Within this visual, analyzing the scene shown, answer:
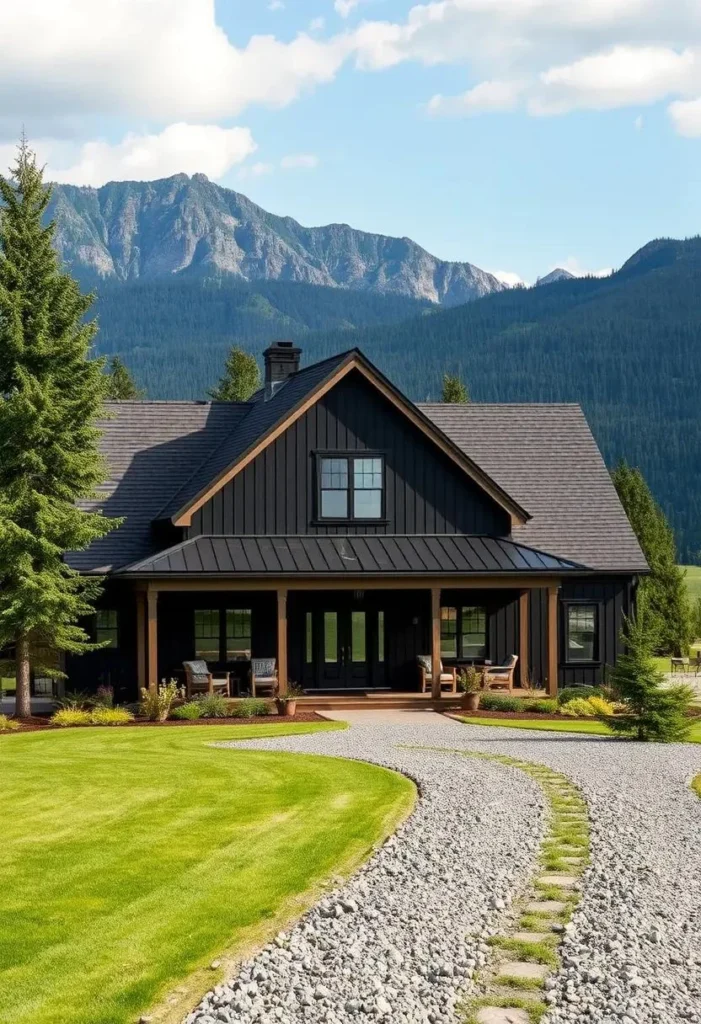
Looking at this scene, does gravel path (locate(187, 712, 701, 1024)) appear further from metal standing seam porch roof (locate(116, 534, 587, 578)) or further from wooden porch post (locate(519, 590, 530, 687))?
wooden porch post (locate(519, 590, 530, 687))

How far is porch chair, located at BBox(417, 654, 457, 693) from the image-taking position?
99.1 ft

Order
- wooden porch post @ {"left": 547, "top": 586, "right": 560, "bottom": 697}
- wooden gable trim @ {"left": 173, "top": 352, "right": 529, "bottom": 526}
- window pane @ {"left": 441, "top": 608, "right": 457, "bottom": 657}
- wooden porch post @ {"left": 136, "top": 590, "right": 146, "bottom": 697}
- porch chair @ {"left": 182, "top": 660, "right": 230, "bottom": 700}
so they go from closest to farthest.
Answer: porch chair @ {"left": 182, "top": 660, "right": 230, "bottom": 700}
wooden porch post @ {"left": 136, "top": 590, "right": 146, "bottom": 697}
wooden gable trim @ {"left": 173, "top": 352, "right": 529, "bottom": 526}
wooden porch post @ {"left": 547, "top": 586, "right": 560, "bottom": 697}
window pane @ {"left": 441, "top": 608, "right": 457, "bottom": 657}

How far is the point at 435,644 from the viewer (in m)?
28.8

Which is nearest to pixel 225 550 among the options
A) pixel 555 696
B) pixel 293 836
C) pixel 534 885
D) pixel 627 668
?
pixel 555 696

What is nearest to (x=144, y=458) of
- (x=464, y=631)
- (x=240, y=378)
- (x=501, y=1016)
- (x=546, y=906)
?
(x=464, y=631)

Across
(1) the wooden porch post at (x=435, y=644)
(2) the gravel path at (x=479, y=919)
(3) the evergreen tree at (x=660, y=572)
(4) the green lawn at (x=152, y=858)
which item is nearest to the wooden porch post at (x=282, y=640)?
(1) the wooden porch post at (x=435, y=644)

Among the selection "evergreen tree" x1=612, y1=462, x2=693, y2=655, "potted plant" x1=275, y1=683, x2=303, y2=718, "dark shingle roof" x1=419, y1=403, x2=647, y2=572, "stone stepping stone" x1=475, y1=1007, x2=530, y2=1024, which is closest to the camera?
"stone stepping stone" x1=475, y1=1007, x2=530, y2=1024

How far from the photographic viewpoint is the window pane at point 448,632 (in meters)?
31.6

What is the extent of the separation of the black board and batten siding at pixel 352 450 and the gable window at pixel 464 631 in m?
1.93

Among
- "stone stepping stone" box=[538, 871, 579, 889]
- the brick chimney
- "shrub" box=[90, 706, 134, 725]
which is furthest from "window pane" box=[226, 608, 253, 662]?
"stone stepping stone" box=[538, 871, 579, 889]

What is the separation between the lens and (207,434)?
3359cm

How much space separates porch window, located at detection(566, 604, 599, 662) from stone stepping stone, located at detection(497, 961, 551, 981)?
22866mm

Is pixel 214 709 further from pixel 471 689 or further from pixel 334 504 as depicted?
pixel 334 504

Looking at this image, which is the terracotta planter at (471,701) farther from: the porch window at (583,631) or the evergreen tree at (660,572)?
the evergreen tree at (660,572)
